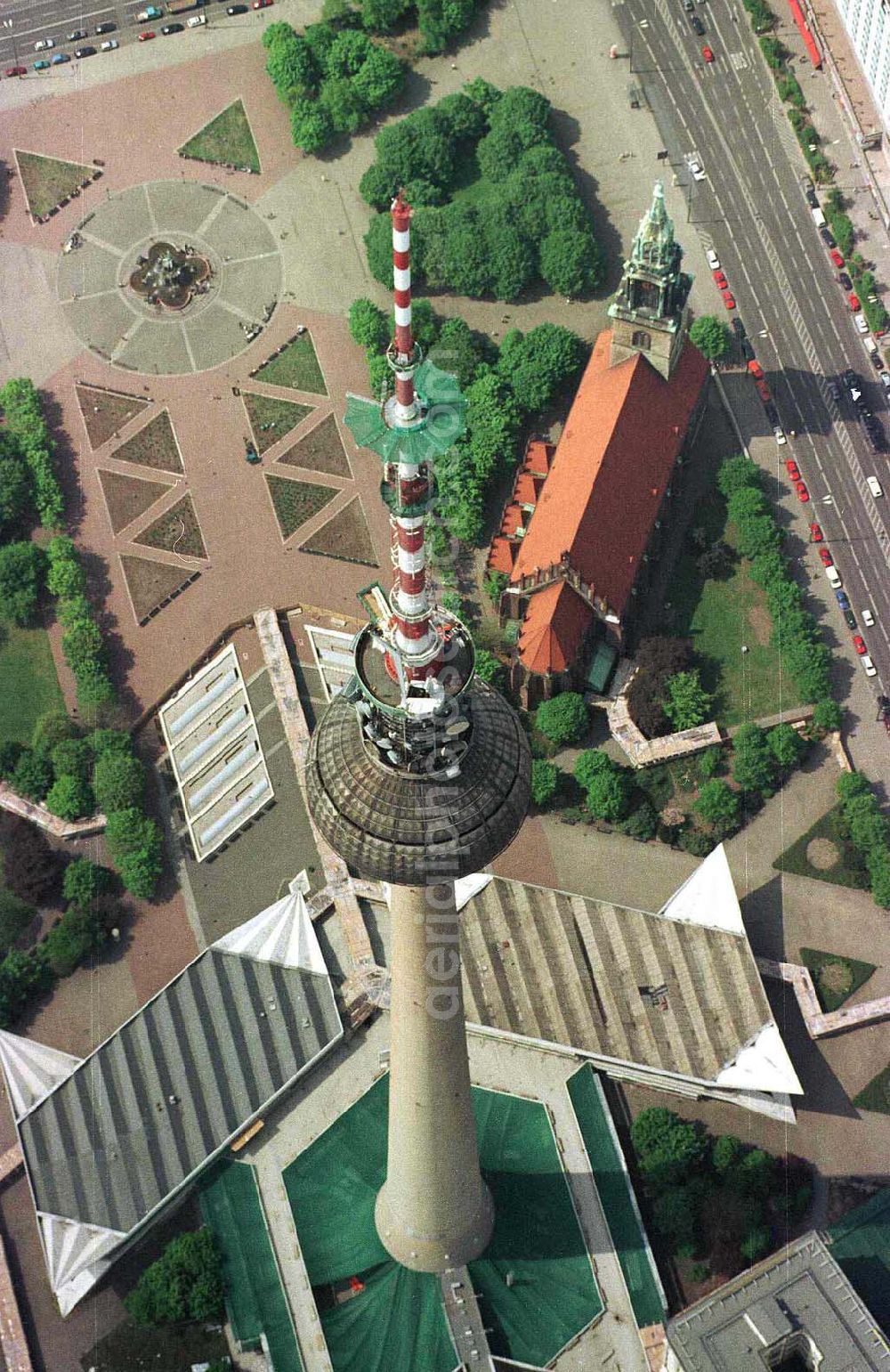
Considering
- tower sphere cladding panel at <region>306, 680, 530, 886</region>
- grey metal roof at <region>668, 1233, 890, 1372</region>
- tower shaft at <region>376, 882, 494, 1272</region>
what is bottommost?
grey metal roof at <region>668, 1233, 890, 1372</region>

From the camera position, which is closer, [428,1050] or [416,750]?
[416,750]

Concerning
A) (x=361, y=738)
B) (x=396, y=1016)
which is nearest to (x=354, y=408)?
(x=361, y=738)

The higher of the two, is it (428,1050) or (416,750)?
(416,750)

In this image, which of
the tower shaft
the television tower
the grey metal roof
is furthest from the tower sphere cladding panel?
the grey metal roof

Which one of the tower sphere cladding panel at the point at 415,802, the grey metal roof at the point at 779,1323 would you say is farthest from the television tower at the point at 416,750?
the grey metal roof at the point at 779,1323

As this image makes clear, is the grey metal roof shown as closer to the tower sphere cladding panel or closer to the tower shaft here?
the tower shaft

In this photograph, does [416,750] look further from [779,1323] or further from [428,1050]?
[779,1323]

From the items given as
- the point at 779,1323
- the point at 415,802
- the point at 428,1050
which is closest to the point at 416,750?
the point at 415,802
